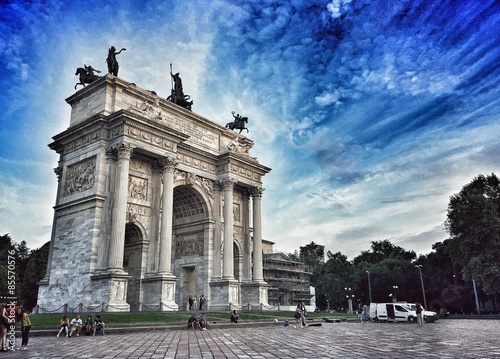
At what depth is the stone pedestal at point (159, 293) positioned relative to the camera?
28781 mm

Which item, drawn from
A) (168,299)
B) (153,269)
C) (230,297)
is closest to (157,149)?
(153,269)

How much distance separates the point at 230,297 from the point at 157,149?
519 inches

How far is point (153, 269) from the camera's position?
31.2 m

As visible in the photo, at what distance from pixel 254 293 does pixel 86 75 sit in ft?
76.4

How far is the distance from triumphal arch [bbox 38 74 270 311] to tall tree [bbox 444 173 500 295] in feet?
67.5

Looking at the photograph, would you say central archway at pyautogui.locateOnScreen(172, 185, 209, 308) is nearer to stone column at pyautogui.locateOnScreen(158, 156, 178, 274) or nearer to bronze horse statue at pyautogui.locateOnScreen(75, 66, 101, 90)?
stone column at pyautogui.locateOnScreen(158, 156, 178, 274)

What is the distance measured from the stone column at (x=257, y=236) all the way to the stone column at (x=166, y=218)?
9869 mm

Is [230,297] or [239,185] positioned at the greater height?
[239,185]

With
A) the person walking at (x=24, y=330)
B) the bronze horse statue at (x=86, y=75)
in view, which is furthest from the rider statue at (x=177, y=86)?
the person walking at (x=24, y=330)

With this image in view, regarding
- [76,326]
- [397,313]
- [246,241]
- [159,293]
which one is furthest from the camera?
[246,241]

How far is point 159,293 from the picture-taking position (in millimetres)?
29156

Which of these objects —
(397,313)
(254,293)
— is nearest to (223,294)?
(254,293)

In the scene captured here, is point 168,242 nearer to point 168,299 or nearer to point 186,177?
point 168,299

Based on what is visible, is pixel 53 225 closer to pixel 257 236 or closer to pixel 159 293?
pixel 159 293
